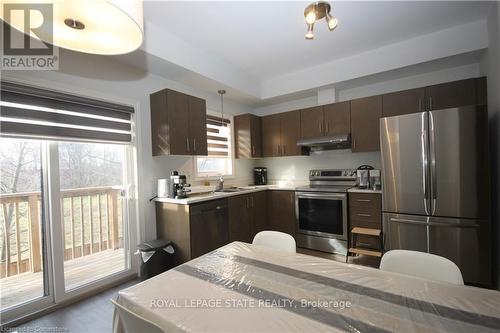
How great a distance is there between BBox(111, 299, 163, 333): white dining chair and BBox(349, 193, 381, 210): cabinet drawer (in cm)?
272

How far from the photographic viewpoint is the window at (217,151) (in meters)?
3.53

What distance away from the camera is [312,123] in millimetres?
3541

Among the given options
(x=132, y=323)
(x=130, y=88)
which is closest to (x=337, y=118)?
(x=130, y=88)

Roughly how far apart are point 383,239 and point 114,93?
337 cm

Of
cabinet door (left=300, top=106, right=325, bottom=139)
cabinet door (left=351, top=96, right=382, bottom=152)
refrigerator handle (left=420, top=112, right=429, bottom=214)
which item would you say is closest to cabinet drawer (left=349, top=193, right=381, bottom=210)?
refrigerator handle (left=420, top=112, right=429, bottom=214)

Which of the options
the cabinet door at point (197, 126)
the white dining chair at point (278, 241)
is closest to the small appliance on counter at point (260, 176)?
the cabinet door at point (197, 126)

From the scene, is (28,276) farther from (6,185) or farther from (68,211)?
(6,185)

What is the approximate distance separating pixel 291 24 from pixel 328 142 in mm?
1657

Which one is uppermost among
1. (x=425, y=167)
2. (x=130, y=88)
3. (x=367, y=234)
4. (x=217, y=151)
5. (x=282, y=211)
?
(x=130, y=88)

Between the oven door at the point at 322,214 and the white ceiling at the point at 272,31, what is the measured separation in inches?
67.2

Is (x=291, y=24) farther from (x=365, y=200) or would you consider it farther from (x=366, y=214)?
(x=366, y=214)

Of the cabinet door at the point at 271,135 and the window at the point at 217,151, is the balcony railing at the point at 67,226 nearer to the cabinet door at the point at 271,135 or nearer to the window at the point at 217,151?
the window at the point at 217,151

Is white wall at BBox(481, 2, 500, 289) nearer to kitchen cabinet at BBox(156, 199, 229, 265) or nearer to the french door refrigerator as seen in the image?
the french door refrigerator

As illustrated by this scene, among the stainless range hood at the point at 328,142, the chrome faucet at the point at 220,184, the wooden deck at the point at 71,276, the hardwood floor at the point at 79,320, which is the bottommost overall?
the hardwood floor at the point at 79,320
